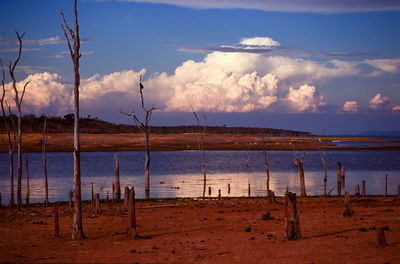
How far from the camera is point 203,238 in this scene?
20.5 metres

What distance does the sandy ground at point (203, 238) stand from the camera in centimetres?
1689

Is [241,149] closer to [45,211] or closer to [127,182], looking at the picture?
[127,182]

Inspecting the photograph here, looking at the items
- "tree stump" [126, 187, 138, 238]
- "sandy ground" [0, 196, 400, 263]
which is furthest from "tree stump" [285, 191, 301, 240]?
"tree stump" [126, 187, 138, 238]

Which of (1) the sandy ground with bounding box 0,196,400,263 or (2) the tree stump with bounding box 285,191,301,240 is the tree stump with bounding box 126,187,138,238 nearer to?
(1) the sandy ground with bounding box 0,196,400,263

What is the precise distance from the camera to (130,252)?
17922 millimetres

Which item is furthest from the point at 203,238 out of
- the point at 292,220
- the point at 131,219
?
the point at 292,220

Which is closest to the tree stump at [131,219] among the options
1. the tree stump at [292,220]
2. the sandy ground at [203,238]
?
the sandy ground at [203,238]

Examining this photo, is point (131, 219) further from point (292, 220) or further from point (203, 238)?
point (292, 220)

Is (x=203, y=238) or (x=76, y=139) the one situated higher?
(x=76, y=139)

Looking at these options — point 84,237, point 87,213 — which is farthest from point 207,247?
point 87,213

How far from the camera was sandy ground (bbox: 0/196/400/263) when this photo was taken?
665 inches

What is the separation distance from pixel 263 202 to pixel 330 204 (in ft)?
15.2

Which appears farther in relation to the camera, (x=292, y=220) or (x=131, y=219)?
(x=131, y=219)

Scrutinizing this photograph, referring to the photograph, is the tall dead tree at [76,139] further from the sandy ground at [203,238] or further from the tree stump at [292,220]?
the tree stump at [292,220]
